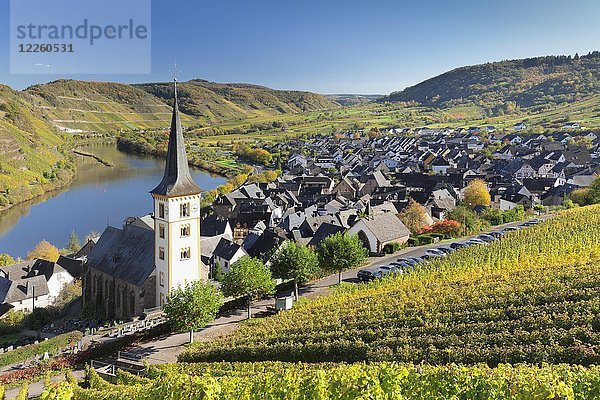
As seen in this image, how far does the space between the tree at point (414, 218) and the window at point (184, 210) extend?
2407 centimetres

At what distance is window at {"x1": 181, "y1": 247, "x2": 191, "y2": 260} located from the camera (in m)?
32.0

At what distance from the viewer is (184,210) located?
31.9m

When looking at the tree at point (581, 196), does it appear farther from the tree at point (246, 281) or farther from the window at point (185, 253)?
the window at point (185, 253)

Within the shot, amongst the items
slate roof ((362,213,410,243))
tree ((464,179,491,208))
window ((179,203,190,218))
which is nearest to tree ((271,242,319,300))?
window ((179,203,190,218))

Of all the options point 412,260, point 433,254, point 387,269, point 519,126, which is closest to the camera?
point 387,269

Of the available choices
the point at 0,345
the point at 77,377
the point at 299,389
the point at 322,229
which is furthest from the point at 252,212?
the point at 299,389

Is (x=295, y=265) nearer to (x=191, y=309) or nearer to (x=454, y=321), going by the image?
(x=191, y=309)

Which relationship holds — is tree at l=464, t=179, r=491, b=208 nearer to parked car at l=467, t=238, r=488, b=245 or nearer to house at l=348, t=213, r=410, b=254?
house at l=348, t=213, r=410, b=254

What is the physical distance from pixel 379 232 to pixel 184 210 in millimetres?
18206

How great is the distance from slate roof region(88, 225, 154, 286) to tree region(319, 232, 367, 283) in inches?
424

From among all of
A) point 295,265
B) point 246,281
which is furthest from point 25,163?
point 246,281

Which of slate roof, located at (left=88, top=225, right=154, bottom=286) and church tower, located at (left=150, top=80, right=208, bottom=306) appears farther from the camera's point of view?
slate roof, located at (left=88, top=225, right=154, bottom=286)

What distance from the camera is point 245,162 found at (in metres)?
128

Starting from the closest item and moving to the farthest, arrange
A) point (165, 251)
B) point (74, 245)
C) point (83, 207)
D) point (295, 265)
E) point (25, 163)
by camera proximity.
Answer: point (165, 251), point (295, 265), point (74, 245), point (83, 207), point (25, 163)
